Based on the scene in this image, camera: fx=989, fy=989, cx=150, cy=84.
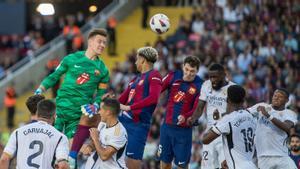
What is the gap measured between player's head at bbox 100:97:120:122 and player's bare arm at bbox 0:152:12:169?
1627mm

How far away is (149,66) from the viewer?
53.9 ft

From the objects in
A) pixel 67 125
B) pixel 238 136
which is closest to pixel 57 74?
pixel 67 125

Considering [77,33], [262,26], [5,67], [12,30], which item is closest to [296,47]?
[262,26]

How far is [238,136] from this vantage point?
50.5 ft

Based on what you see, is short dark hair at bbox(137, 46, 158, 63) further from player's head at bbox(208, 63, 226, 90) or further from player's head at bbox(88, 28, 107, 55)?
player's head at bbox(208, 63, 226, 90)

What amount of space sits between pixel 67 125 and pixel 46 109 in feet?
9.45

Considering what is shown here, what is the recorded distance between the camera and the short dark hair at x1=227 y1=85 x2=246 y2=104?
15039mm

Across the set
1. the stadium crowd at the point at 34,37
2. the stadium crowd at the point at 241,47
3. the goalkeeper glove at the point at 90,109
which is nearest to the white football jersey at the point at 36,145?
the goalkeeper glove at the point at 90,109

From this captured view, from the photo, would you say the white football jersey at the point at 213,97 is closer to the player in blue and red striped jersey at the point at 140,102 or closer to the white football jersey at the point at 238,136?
the player in blue and red striped jersey at the point at 140,102

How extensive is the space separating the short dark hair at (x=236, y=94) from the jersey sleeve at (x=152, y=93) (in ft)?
5.08

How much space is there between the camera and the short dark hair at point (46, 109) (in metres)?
13.4

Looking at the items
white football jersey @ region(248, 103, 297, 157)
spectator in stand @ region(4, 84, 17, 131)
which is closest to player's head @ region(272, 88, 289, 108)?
white football jersey @ region(248, 103, 297, 157)

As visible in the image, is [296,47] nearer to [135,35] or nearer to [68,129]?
[135,35]

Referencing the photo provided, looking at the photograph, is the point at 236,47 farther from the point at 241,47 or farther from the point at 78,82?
the point at 78,82
